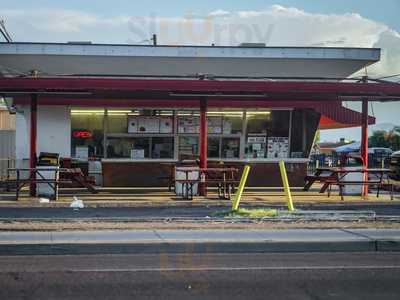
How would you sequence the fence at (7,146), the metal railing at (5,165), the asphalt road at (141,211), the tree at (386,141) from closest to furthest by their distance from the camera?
the asphalt road at (141,211) → the metal railing at (5,165) → the fence at (7,146) → the tree at (386,141)

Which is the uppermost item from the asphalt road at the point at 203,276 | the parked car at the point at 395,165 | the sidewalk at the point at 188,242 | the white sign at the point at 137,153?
the white sign at the point at 137,153

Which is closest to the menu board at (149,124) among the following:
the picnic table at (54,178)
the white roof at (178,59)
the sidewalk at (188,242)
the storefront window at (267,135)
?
the storefront window at (267,135)

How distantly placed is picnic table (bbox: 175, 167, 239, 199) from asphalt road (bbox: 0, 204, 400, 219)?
1446mm

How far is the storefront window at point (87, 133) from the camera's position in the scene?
22.8m

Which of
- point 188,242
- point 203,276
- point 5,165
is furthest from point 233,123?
point 203,276

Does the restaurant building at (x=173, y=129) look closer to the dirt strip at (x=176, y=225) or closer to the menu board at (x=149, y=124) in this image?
the menu board at (x=149, y=124)

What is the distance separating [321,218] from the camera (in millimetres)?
15016

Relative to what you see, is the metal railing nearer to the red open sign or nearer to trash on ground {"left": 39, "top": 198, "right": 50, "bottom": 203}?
the red open sign

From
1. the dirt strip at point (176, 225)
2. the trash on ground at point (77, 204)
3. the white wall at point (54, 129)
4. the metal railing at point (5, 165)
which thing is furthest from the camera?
the metal railing at point (5, 165)

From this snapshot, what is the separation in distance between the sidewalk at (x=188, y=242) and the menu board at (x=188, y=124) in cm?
1027

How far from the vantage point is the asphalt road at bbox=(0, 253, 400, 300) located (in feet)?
26.5

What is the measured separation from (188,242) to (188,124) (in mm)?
11775

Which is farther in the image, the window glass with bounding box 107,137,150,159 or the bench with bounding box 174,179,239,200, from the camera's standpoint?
the window glass with bounding box 107,137,150,159

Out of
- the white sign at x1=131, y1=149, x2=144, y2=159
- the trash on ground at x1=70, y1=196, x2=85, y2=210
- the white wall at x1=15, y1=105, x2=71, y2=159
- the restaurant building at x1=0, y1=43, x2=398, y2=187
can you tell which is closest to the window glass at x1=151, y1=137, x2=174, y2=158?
the restaurant building at x1=0, y1=43, x2=398, y2=187
